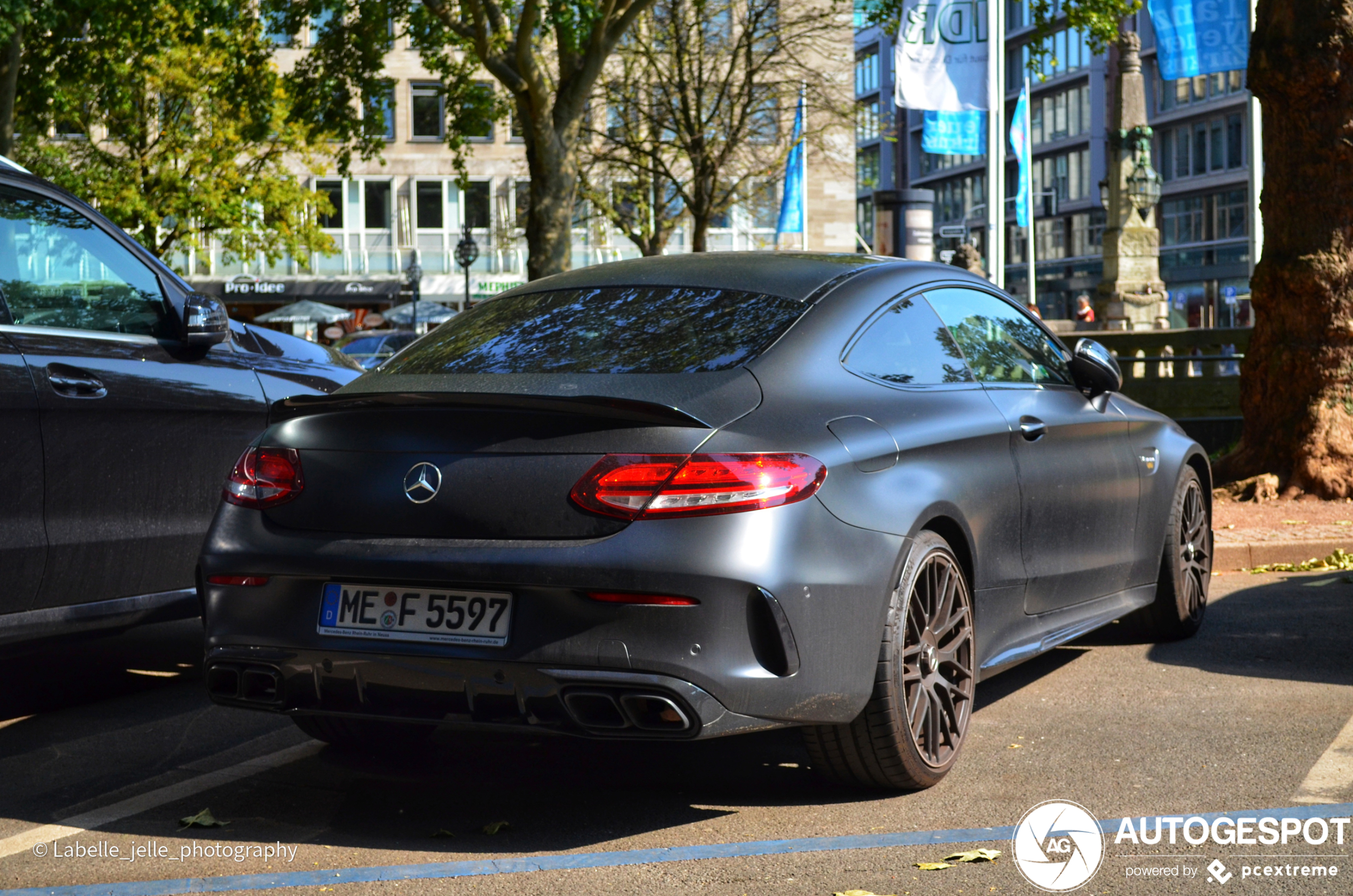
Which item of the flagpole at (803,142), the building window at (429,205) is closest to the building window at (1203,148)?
the building window at (429,205)

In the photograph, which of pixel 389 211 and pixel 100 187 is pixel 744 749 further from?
pixel 389 211

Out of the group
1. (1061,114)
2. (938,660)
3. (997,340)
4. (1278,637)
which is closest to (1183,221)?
(1061,114)

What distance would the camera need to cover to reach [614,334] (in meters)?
4.45

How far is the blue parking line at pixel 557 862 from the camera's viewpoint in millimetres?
3652

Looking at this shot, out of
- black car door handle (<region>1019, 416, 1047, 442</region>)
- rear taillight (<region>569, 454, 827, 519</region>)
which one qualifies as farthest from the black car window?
black car door handle (<region>1019, 416, 1047, 442</region>)

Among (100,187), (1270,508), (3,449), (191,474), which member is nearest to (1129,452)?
(191,474)

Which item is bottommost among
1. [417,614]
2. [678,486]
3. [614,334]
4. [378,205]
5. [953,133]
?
[417,614]

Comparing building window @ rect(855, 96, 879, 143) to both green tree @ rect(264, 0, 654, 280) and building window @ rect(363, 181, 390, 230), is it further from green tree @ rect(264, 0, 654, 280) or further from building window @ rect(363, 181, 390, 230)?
building window @ rect(363, 181, 390, 230)

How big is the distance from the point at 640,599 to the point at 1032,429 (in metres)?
2.00

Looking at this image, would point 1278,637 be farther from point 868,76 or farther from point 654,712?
point 868,76

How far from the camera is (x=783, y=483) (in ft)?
12.7

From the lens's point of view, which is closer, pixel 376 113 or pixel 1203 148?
pixel 376 113

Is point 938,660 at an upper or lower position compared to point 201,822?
upper

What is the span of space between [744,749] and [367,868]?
1.60 m
